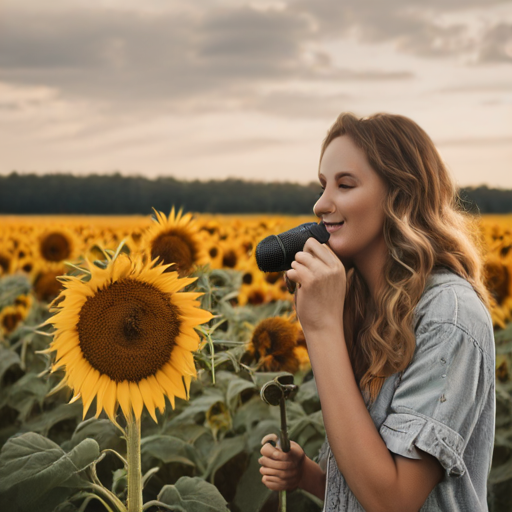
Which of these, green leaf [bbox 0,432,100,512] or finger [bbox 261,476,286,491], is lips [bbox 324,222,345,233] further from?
green leaf [bbox 0,432,100,512]

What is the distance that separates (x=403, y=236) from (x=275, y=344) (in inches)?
52.8

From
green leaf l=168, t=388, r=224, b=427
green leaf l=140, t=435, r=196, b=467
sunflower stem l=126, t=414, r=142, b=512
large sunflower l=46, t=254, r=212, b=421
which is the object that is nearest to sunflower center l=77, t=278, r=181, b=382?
large sunflower l=46, t=254, r=212, b=421

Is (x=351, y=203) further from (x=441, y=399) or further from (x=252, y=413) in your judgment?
(x=252, y=413)

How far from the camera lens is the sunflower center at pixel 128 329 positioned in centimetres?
189

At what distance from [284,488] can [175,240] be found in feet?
4.23

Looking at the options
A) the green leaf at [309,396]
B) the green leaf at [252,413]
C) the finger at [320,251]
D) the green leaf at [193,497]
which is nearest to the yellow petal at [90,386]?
the green leaf at [193,497]

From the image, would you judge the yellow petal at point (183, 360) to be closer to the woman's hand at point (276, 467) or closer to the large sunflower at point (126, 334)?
the large sunflower at point (126, 334)

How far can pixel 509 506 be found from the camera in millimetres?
3641

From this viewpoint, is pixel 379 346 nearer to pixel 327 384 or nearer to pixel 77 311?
pixel 327 384

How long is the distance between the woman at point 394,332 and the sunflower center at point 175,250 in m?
0.86

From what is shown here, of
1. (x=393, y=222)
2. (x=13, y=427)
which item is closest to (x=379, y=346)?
(x=393, y=222)

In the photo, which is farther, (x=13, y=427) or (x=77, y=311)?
(x=13, y=427)

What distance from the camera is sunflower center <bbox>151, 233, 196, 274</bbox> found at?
278cm

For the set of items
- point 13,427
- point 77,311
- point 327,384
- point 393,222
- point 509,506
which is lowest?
point 509,506
